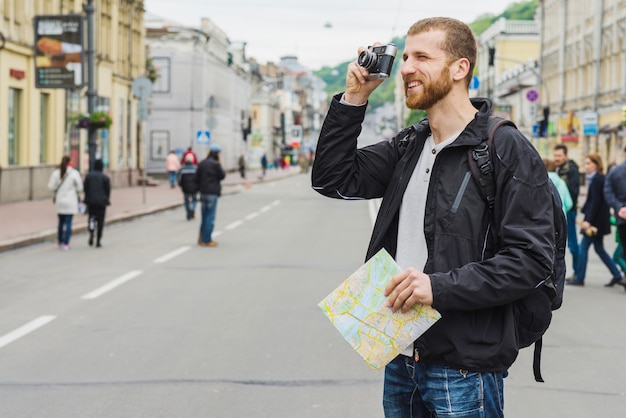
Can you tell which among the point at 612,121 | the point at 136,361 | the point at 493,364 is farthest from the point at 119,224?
the point at 612,121

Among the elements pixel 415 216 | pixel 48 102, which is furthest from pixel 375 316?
pixel 48 102

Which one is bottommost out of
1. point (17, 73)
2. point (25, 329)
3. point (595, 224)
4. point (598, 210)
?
point (25, 329)

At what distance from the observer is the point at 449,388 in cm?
304

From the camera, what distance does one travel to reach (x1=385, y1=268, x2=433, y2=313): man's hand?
288 cm

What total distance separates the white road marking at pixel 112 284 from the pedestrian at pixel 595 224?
5.47 meters

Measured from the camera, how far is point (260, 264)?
49.1 feet

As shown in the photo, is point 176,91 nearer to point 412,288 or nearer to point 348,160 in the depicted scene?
point 348,160

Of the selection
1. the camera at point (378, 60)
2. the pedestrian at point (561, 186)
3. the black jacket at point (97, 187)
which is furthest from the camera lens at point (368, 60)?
the black jacket at point (97, 187)

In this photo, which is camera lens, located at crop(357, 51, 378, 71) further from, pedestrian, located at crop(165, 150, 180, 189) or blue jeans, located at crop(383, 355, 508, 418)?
pedestrian, located at crop(165, 150, 180, 189)

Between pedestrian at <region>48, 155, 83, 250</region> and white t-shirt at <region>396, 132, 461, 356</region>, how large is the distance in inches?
606

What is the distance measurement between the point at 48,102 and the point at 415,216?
3452cm

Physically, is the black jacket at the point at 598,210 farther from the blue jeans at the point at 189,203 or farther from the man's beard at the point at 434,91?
the blue jeans at the point at 189,203

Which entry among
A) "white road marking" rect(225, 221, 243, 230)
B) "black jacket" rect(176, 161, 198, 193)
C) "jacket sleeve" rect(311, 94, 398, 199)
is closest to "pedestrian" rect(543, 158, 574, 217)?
"jacket sleeve" rect(311, 94, 398, 199)

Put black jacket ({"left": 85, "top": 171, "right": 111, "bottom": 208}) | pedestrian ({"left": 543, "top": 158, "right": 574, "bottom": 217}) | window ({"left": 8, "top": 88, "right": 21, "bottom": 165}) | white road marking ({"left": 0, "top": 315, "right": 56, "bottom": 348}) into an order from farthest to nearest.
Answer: window ({"left": 8, "top": 88, "right": 21, "bottom": 165}) < black jacket ({"left": 85, "top": 171, "right": 111, "bottom": 208}) < pedestrian ({"left": 543, "top": 158, "right": 574, "bottom": 217}) < white road marking ({"left": 0, "top": 315, "right": 56, "bottom": 348})
